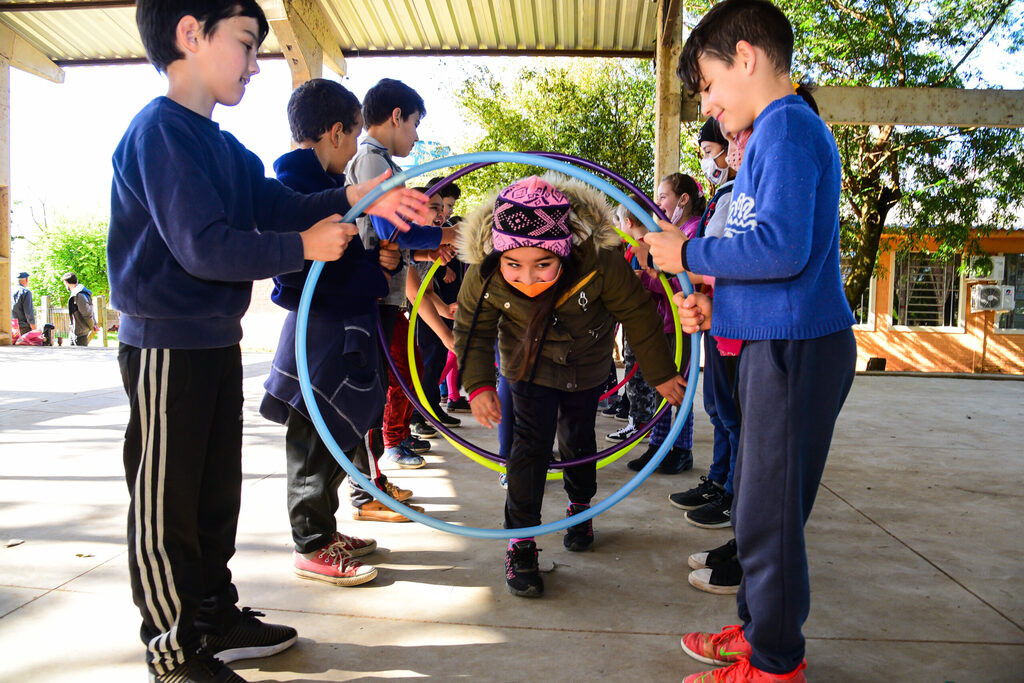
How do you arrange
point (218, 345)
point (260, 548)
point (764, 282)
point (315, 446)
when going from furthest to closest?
1. point (260, 548)
2. point (315, 446)
3. point (218, 345)
4. point (764, 282)

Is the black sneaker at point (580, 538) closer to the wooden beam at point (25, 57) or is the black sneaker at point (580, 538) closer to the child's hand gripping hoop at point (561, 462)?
the child's hand gripping hoop at point (561, 462)

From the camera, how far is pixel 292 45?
26.6 ft

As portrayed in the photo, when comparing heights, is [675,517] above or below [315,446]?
below

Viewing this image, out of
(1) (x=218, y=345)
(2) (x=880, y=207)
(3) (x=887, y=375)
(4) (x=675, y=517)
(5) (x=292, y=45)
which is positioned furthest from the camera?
(2) (x=880, y=207)

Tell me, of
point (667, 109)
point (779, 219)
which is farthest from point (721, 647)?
point (667, 109)

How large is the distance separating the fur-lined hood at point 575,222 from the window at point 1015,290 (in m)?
19.4

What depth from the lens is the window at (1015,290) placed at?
1806 centimetres

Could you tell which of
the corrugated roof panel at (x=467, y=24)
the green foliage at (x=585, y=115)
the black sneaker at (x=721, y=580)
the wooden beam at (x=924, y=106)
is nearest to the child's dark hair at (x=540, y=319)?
the black sneaker at (x=721, y=580)

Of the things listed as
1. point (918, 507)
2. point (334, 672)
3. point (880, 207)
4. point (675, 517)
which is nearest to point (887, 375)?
point (880, 207)

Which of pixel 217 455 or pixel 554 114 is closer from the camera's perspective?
pixel 217 455

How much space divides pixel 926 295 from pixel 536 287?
1897 cm

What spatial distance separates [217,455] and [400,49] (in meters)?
9.37

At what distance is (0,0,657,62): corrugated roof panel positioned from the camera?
9.12 meters

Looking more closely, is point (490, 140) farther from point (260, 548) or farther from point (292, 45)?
point (260, 548)
